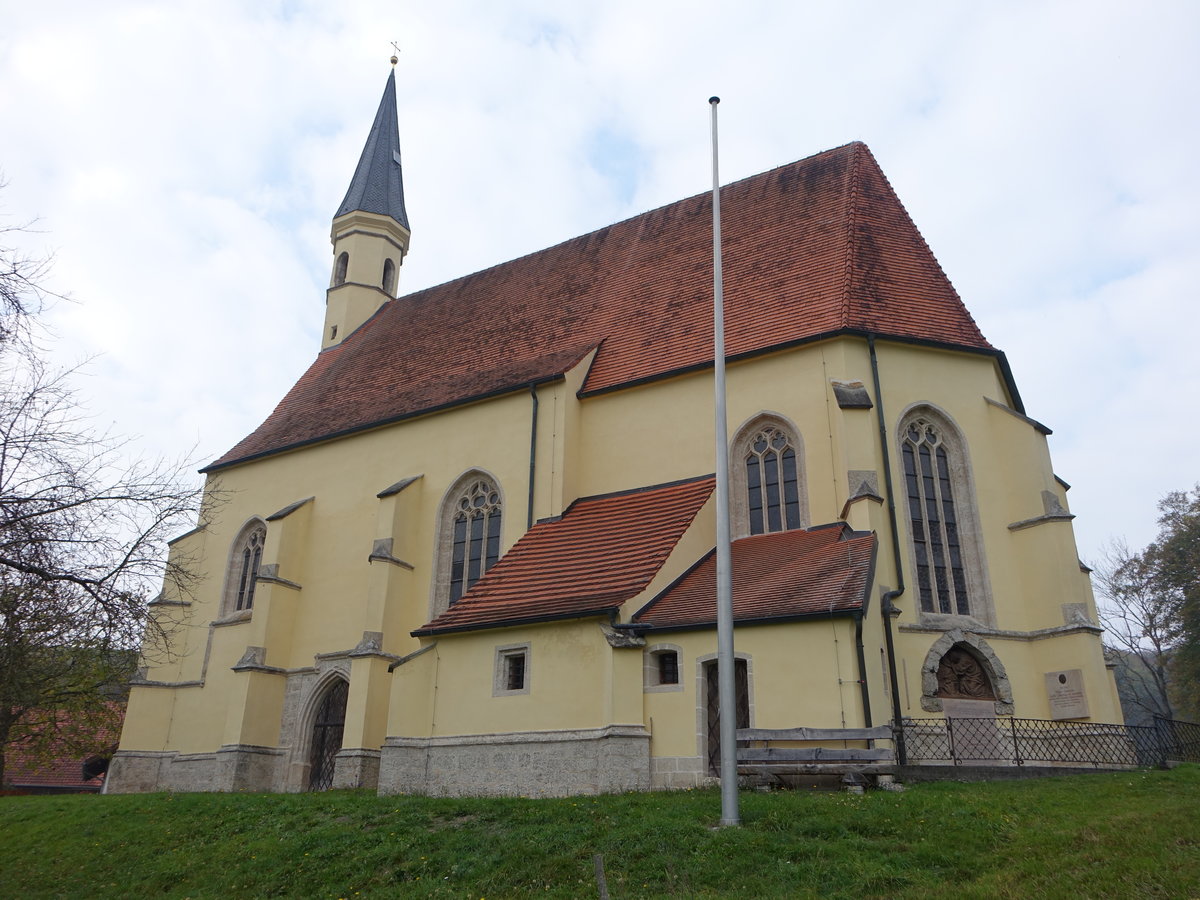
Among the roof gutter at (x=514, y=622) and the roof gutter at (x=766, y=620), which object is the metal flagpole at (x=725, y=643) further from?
the roof gutter at (x=514, y=622)

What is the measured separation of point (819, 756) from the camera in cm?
1122

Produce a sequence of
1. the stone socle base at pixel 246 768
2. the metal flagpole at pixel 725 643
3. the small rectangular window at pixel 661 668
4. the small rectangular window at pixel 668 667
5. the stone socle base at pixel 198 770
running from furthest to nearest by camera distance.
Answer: the stone socle base at pixel 198 770
the stone socle base at pixel 246 768
the small rectangular window at pixel 668 667
the small rectangular window at pixel 661 668
the metal flagpole at pixel 725 643

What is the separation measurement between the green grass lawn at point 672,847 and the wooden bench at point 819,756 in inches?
15.9

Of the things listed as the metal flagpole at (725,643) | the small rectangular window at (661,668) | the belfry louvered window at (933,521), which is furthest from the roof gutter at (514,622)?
the belfry louvered window at (933,521)

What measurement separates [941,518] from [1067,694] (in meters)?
3.27

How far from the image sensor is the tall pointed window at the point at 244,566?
22.1m

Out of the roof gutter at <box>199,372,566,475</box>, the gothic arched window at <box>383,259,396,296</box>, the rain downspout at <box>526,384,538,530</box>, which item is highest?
the gothic arched window at <box>383,259,396,296</box>

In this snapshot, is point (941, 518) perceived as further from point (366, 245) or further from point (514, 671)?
point (366, 245)

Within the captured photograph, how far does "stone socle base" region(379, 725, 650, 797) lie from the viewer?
512 inches

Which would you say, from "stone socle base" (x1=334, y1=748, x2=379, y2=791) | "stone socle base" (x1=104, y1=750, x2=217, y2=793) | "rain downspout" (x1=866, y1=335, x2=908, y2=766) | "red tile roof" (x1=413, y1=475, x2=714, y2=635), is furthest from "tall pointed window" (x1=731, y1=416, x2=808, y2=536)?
"stone socle base" (x1=104, y1=750, x2=217, y2=793)

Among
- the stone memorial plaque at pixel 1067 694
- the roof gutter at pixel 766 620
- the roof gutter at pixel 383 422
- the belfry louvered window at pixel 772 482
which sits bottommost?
the stone memorial plaque at pixel 1067 694

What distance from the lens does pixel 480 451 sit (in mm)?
19438

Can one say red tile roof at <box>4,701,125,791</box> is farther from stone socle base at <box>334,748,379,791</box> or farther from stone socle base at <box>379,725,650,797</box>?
stone socle base at <box>379,725,650,797</box>

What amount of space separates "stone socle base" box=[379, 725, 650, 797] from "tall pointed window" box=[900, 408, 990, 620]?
550 centimetres
